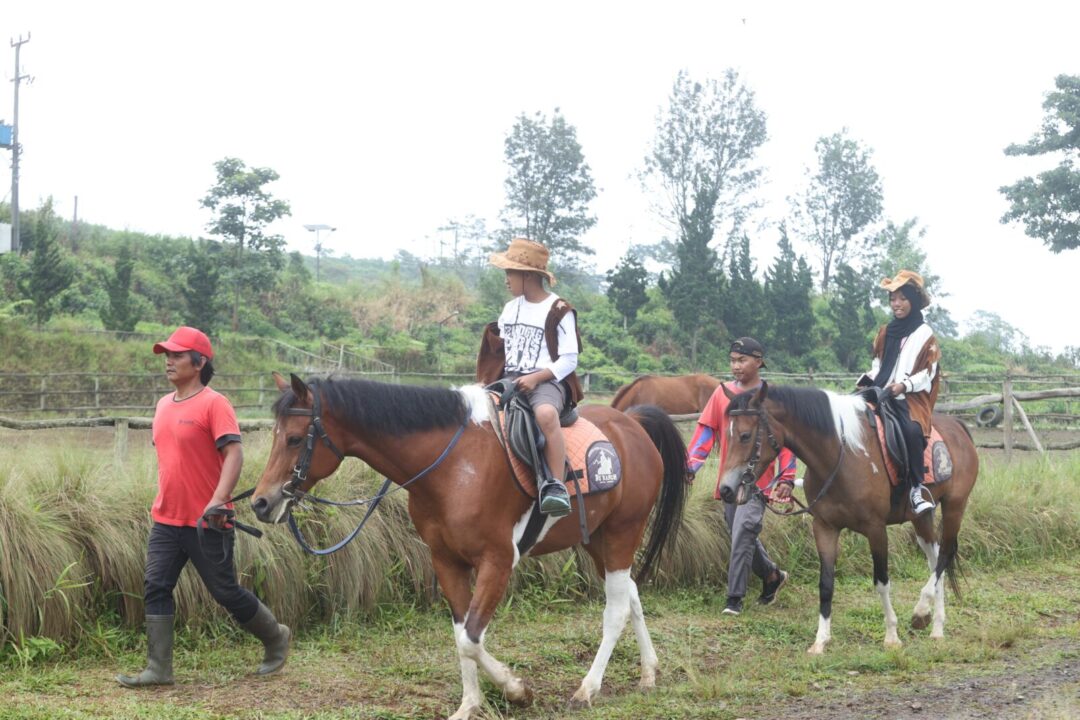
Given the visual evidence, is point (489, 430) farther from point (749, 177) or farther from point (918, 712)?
point (749, 177)

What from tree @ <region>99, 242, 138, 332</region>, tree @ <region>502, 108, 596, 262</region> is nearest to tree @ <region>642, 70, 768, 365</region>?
tree @ <region>502, 108, 596, 262</region>

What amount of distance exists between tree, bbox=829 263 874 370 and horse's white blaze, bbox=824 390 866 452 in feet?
120

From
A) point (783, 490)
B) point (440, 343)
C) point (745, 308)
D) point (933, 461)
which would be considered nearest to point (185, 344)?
point (783, 490)

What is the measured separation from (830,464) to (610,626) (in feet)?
7.17

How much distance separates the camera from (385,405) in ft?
16.9

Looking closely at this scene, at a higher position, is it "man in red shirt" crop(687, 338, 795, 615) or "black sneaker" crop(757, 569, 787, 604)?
"man in red shirt" crop(687, 338, 795, 615)

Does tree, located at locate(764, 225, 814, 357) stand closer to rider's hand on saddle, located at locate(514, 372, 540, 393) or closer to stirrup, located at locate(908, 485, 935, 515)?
stirrup, located at locate(908, 485, 935, 515)

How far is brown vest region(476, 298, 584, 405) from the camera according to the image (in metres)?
5.57

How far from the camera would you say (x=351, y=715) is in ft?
16.4

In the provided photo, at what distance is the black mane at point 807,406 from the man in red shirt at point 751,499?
318 mm

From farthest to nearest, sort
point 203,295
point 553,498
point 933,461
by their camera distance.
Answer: point 203,295 < point 933,461 < point 553,498

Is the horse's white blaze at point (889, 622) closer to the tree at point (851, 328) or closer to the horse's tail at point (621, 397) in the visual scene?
the horse's tail at point (621, 397)

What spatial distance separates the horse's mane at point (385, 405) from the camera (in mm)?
5023

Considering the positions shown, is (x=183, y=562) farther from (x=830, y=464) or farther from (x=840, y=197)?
(x=840, y=197)
